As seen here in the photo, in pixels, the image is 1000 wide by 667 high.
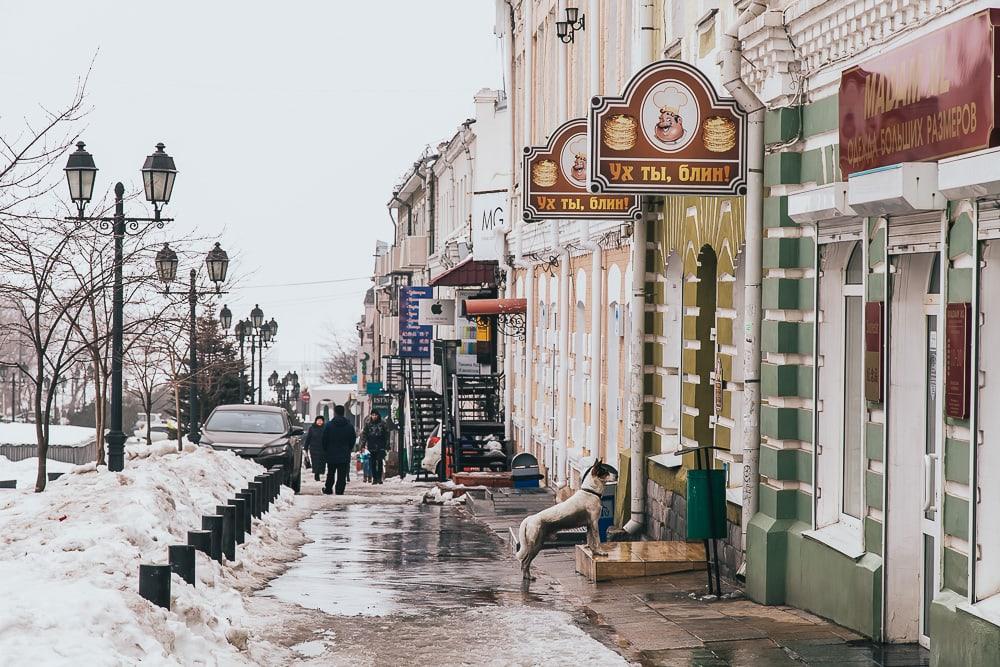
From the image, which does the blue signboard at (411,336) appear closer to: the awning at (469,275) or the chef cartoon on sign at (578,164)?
the awning at (469,275)

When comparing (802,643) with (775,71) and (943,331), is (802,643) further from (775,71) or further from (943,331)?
(775,71)

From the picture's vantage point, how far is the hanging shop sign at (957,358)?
7863mm

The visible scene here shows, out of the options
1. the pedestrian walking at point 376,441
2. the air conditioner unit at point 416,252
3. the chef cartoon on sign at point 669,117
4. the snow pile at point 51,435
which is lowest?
the snow pile at point 51,435

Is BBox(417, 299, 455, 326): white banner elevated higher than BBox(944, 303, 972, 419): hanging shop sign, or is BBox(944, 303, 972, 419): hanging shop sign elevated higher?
BBox(417, 299, 455, 326): white banner

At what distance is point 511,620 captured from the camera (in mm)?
10594

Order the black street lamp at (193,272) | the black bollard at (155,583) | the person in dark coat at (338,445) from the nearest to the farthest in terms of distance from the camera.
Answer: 1. the black bollard at (155,583)
2. the black street lamp at (193,272)
3. the person in dark coat at (338,445)

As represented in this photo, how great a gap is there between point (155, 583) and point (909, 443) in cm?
449

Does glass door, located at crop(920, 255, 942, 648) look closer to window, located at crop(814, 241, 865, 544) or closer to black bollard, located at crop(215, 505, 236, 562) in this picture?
window, located at crop(814, 241, 865, 544)

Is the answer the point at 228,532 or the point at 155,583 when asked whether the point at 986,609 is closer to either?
the point at 155,583

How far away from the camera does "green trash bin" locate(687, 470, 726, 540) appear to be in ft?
39.1

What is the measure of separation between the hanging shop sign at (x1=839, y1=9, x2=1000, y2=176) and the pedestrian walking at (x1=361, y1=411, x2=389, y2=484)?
22.1m

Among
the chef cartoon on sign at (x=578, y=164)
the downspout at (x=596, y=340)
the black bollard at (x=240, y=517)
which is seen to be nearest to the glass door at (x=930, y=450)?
the black bollard at (x=240, y=517)

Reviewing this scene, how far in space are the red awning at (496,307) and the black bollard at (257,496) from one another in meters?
11.0

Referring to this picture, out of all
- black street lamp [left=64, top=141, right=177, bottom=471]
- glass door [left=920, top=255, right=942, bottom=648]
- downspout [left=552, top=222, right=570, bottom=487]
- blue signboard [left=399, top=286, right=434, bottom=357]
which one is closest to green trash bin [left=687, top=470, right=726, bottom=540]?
glass door [left=920, top=255, right=942, bottom=648]
